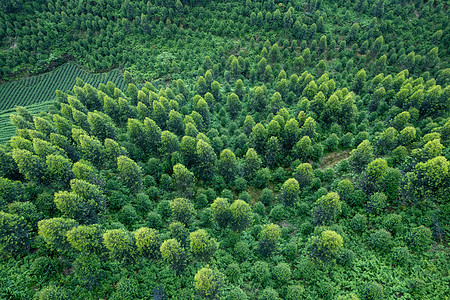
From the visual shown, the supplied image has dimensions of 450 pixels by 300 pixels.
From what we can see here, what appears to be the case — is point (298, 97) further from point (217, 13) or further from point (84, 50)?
point (84, 50)

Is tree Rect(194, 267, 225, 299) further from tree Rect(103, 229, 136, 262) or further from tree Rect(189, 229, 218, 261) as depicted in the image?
tree Rect(103, 229, 136, 262)

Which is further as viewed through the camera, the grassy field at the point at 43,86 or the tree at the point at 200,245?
the grassy field at the point at 43,86

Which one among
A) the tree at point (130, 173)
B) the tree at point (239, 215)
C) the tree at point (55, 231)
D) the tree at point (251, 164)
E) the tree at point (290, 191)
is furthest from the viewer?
the tree at point (251, 164)

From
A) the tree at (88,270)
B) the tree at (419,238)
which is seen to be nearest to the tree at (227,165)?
the tree at (88,270)

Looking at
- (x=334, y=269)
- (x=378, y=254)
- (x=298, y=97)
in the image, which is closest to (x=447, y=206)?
(x=378, y=254)

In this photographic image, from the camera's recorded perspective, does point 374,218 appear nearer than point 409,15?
Yes

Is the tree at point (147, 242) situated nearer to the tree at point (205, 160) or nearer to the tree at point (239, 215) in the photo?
the tree at point (239, 215)

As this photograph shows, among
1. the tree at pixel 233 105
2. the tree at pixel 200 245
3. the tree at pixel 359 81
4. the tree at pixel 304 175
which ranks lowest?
the tree at pixel 200 245
